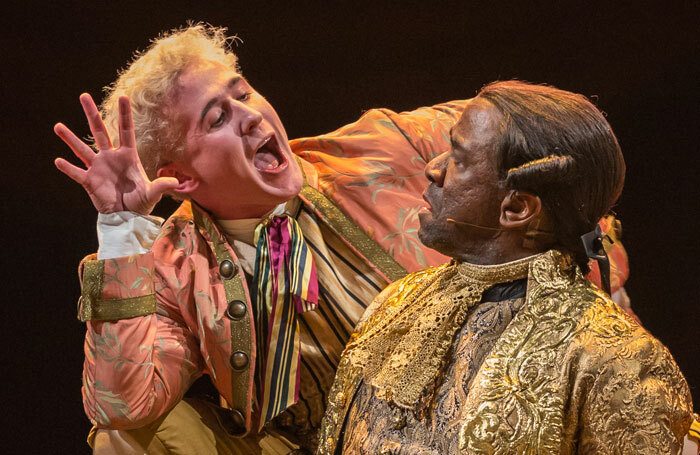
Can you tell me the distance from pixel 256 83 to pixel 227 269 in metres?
1.01

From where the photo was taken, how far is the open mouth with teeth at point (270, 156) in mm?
2082

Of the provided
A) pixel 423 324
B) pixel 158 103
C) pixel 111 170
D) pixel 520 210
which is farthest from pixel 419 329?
pixel 158 103

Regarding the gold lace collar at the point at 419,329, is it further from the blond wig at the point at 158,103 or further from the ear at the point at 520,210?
the blond wig at the point at 158,103

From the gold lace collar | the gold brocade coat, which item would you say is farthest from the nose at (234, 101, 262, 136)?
the gold brocade coat

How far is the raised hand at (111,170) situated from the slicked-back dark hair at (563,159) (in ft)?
2.39

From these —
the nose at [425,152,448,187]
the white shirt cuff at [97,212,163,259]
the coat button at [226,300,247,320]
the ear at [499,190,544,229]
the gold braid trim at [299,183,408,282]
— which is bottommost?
the coat button at [226,300,247,320]

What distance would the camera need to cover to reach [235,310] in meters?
1.95

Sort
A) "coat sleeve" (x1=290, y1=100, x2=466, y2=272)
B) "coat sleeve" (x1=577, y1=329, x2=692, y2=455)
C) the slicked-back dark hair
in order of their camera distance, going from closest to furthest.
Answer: "coat sleeve" (x1=577, y1=329, x2=692, y2=455) < the slicked-back dark hair < "coat sleeve" (x1=290, y1=100, x2=466, y2=272)

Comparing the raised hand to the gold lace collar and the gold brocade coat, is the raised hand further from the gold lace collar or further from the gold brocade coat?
the gold brocade coat

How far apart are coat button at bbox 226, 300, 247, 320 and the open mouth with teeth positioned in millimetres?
332

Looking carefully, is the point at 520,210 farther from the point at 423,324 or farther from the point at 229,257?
the point at 229,257

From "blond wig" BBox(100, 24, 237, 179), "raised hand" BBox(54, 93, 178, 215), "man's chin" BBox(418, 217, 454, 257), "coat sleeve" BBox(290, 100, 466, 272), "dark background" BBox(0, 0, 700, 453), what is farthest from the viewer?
"dark background" BBox(0, 0, 700, 453)

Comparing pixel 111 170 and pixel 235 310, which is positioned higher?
pixel 111 170

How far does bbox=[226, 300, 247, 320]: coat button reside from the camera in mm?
1948
